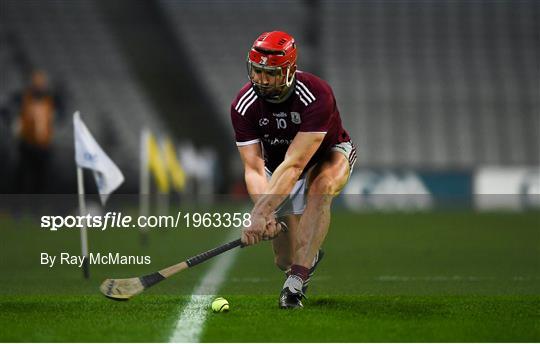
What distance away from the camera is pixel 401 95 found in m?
26.3

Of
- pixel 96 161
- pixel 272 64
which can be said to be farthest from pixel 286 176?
pixel 96 161

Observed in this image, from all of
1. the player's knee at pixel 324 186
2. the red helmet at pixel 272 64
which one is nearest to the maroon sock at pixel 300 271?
the player's knee at pixel 324 186

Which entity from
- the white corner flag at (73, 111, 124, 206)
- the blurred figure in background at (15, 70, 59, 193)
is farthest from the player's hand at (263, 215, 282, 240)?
the blurred figure in background at (15, 70, 59, 193)

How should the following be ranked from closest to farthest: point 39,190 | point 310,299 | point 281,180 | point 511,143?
point 281,180, point 310,299, point 39,190, point 511,143

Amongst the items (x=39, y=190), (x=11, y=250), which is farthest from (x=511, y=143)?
(x=11, y=250)

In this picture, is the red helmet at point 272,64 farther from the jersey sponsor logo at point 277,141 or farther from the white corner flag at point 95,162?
the white corner flag at point 95,162

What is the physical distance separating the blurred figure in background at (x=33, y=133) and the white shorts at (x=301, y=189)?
9.37 meters

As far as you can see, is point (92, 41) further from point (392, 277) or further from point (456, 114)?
point (392, 277)

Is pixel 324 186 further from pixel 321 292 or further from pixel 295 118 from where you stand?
pixel 321 292

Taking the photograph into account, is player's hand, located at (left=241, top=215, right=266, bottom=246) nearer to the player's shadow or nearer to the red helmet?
the player's shadow

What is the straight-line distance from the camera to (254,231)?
578 cm

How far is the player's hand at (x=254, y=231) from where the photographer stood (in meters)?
5.77

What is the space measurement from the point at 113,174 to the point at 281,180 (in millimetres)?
2108

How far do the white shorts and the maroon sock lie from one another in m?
0.60
